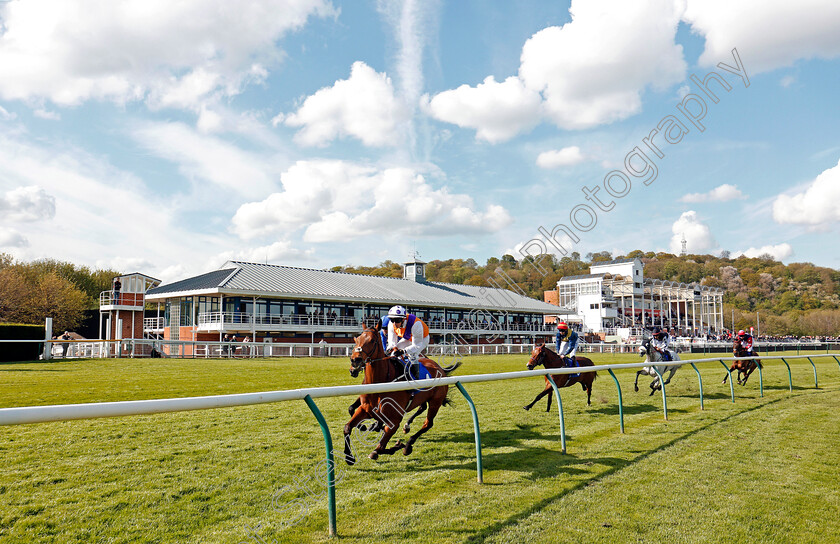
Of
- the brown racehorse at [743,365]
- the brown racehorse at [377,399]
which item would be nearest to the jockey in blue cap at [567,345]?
the brown racehorse at [377,399]

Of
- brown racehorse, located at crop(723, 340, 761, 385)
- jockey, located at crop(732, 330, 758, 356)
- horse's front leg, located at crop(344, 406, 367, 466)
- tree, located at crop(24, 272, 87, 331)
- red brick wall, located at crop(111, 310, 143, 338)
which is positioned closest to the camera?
horse's front leg, located at crop(344, 406, 367, 466)

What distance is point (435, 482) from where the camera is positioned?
462cm

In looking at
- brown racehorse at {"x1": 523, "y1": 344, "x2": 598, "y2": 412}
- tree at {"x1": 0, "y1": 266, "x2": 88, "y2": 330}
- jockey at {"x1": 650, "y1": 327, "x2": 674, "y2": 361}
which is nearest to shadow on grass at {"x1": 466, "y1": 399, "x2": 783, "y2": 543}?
brown racehorse at {"x1": 523, "y1": 344, "x2": 598, "y2": 412}

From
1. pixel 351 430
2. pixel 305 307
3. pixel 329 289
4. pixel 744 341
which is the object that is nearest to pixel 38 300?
pixel 305 307

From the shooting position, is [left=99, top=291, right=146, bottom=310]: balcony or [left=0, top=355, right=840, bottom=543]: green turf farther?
[left=99, top=291, right=146, bottom=310]: balcony

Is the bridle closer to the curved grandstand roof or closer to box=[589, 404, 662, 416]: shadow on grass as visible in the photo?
box=[589, 404, 662, 416]: shadow on grass

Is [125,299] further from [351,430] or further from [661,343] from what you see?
[351,430]

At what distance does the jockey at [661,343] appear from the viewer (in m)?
12.0

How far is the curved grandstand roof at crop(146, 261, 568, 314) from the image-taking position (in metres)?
29.9

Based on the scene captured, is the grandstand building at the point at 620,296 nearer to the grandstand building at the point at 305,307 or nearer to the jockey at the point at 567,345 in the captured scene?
the grandstand building at the point at 305,307

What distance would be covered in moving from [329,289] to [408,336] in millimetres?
28253

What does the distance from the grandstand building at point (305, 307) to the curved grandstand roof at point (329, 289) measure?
6 cm

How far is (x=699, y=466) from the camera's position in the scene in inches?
210

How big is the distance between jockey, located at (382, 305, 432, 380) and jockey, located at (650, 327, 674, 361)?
770cm
